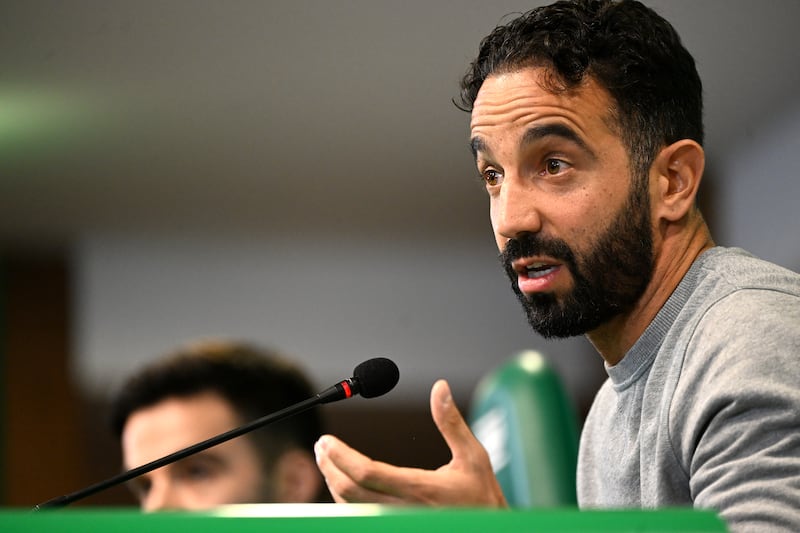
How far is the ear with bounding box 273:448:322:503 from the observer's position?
2.07 meters

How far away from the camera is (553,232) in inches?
53.1

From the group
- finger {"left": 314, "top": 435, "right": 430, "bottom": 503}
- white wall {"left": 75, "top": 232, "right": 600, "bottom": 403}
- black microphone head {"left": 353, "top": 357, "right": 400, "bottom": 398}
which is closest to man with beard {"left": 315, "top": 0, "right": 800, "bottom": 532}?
black microphone head {"left": 353, "top": 357, "right": 400, "bottom": 398}

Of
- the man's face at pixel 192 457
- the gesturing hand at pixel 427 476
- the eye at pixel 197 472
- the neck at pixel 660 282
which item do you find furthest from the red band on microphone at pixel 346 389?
the eye at pixel 197 472

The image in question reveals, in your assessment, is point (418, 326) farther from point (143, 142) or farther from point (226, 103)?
point (143, 142)

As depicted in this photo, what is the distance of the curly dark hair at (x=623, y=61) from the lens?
4.58 feet

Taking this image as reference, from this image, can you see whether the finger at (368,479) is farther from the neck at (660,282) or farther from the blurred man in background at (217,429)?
the blurred man in background at (217,429)

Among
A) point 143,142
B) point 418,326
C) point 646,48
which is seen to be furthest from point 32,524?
point 143,142

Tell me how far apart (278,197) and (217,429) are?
121 centimetres

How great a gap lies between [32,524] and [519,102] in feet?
2.83

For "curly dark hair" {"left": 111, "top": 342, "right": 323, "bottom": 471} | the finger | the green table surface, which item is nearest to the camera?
the green table surface

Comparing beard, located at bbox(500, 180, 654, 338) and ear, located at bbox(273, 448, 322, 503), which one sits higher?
beard, located at bbox(500, 180, 654, 338)

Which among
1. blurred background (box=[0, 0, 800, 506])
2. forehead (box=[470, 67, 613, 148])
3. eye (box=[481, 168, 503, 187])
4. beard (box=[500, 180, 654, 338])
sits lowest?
beard (box=[500, 180, 654, 338])

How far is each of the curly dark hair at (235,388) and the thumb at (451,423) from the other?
1.17 meters

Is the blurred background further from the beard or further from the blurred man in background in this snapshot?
the beard
